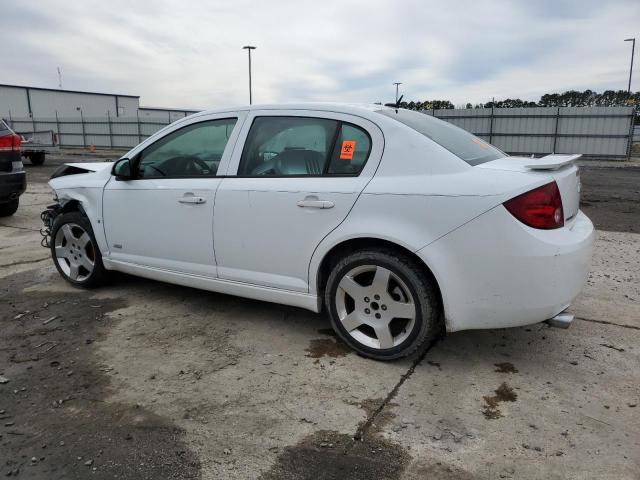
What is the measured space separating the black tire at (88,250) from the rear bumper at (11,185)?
11.5 feet

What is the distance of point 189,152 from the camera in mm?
3801

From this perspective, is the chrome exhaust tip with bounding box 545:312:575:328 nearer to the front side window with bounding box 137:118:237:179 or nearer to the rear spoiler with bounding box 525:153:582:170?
the rear spoiler with bounding box 525:153:582:170

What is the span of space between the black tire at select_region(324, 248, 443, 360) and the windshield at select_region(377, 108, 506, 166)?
0.71 m

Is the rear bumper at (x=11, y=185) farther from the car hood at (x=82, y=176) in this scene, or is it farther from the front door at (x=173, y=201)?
the front door at (x=173, y=201)

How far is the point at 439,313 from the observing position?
116 inches

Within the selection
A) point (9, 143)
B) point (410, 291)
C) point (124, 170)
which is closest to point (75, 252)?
point (124, 170)

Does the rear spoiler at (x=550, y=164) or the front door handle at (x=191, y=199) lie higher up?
the rear spoiler at (x=550, y=164)

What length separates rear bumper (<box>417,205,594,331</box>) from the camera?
2621 mm

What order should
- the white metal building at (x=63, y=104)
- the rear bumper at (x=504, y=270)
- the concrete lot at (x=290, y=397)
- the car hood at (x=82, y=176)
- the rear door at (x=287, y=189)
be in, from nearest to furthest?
the concrete lot at (x=290, y=397)
the rear bumper at (x=504, y=270)
the rear door at (x=287, y=189)
the car hood at (x=82, y=176)
the white metal building at (x=63, y=104)

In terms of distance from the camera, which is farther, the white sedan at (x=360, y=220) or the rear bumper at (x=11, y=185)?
the rear bumper at (x=11, y=185)

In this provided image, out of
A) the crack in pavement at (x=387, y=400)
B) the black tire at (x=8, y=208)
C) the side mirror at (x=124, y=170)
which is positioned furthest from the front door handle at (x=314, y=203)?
the black tire at (x=8, y=208)

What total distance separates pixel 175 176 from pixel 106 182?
791 millimetres

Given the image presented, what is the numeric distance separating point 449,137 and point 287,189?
3.62 feet

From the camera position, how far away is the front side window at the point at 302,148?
10.2 feet
